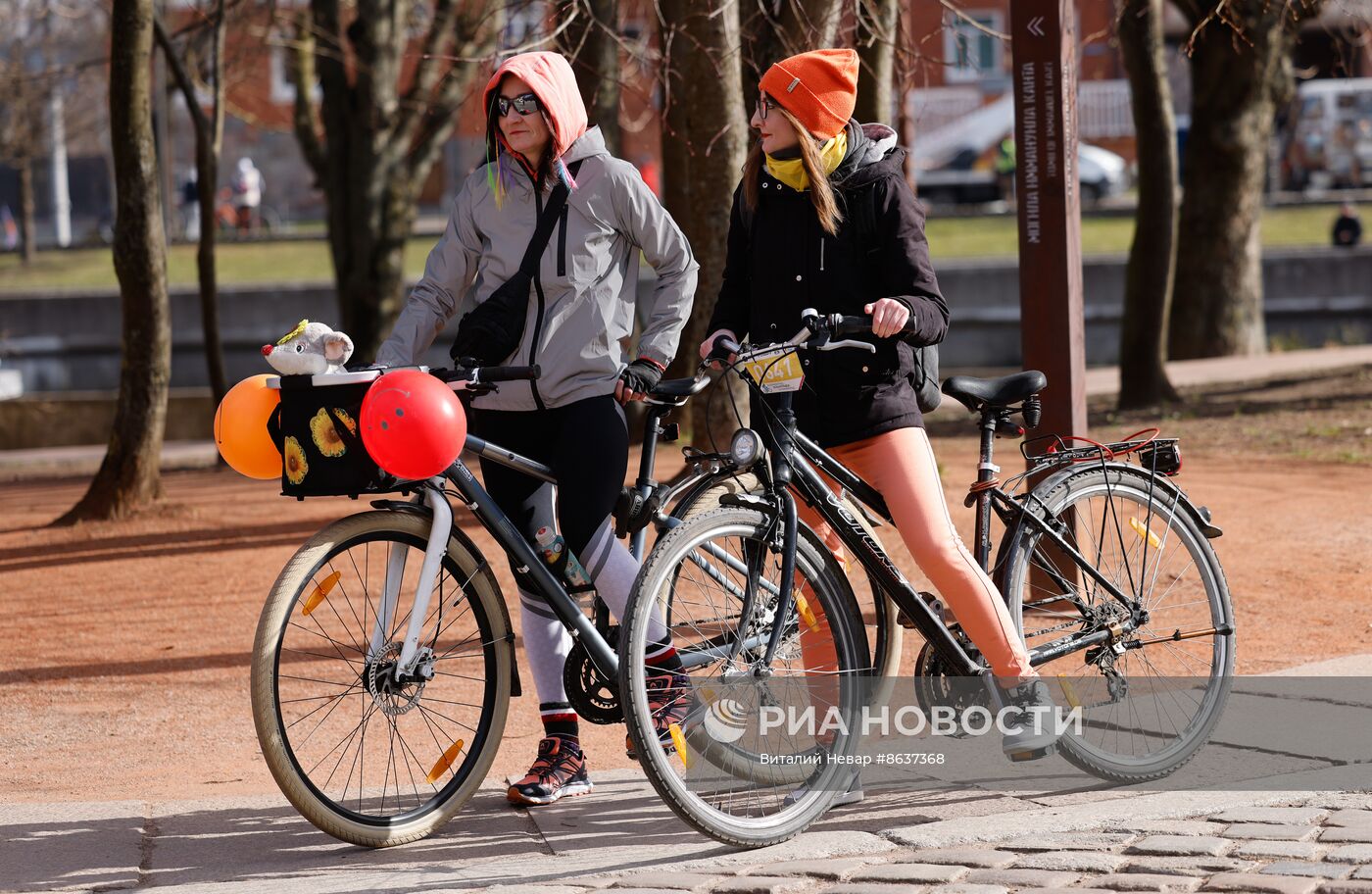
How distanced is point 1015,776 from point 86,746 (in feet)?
9.85

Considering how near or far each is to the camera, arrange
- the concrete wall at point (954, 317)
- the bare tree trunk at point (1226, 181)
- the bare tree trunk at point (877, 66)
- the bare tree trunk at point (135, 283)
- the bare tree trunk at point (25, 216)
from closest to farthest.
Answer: the bare tree trunk at point (877, 66) < the bare tree trunk at point (135, 283) < the bare tree trunk at point (1226, 181) < the concrete wall at point (954, 317) < the bare tree trunk at point (25, 216)

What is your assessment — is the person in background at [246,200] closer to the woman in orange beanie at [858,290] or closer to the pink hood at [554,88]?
the pink hood at [554,88]

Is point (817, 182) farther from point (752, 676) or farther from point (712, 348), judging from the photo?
point (752, 676)

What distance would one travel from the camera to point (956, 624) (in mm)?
4727

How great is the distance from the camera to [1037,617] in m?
4.91

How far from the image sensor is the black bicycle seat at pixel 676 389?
14.3 ft

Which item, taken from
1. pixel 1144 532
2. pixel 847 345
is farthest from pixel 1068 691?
pixel 847 345

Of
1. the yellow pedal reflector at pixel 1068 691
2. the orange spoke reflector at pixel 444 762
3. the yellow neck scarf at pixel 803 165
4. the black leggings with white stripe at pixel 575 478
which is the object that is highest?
the yellow neck scarf at pixel 803 165

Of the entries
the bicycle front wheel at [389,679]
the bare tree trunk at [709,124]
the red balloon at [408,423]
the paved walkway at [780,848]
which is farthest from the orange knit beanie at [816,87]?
the bare tree trunk at [709,124]

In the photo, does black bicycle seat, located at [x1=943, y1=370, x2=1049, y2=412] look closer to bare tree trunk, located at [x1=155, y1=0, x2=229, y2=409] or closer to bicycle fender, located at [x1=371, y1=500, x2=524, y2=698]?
bicycle fender, located at [x1=371, y1=500, x2=524, y2=698]

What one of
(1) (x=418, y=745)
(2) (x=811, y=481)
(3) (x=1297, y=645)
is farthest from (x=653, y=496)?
(3) (x=1297, y=645)

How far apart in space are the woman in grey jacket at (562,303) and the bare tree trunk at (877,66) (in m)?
4.96

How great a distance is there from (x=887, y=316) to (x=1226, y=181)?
45.3 ft

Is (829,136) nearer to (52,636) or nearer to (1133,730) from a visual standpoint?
(1133,730)
